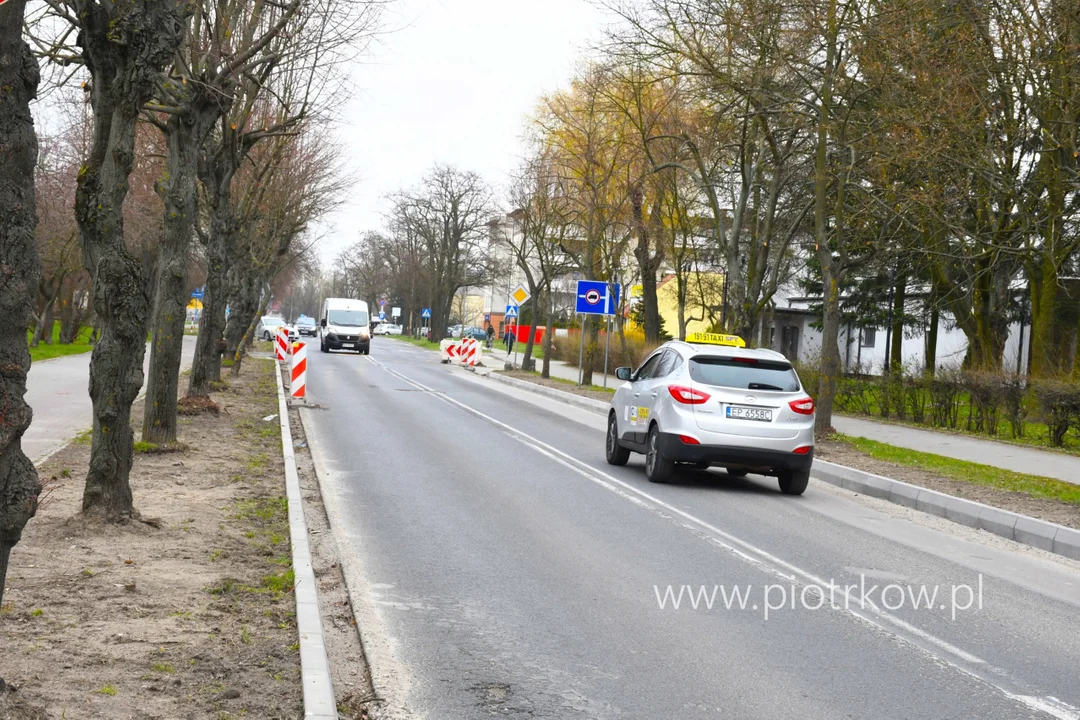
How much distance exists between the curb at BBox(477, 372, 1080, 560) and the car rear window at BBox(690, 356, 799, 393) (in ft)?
6.09

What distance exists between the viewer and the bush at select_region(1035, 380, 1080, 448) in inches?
783

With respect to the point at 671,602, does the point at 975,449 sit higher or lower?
higher

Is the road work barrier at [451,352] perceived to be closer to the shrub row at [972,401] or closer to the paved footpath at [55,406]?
the paved footpath at [55,406]

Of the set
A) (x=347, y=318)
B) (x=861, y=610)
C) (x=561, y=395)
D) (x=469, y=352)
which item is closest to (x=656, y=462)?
(x=861, y=610)

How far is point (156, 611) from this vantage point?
6520 millimetres

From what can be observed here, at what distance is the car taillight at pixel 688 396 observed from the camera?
13.7 metres

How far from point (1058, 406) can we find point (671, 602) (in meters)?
14.9

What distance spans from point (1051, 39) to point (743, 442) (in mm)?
10074

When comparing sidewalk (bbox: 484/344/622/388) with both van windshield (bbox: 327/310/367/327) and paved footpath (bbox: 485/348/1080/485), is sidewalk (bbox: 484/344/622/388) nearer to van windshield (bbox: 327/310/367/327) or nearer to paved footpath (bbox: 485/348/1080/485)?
van windshield (bbox: 327/310/367/327)

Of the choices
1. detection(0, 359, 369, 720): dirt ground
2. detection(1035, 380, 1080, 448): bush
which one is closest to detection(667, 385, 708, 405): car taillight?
detection(0, 359, 369, 720): dirt ground

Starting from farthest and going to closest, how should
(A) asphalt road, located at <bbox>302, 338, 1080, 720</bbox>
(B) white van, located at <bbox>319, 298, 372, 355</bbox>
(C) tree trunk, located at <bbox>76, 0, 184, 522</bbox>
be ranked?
(B) white van, located at <bbox>319, 298, 372, 355</bbox> < (C) tree trunk, located at <bbox>76, 0, 184, 522</bbox> < (A) asphalt road, located at <bbox>302, 338, 1080, 720</bbox>

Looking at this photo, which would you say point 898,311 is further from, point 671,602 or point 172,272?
point 671,602

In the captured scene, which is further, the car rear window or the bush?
the bush

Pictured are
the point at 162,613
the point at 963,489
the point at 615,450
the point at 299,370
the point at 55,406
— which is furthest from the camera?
the point at 299,370
